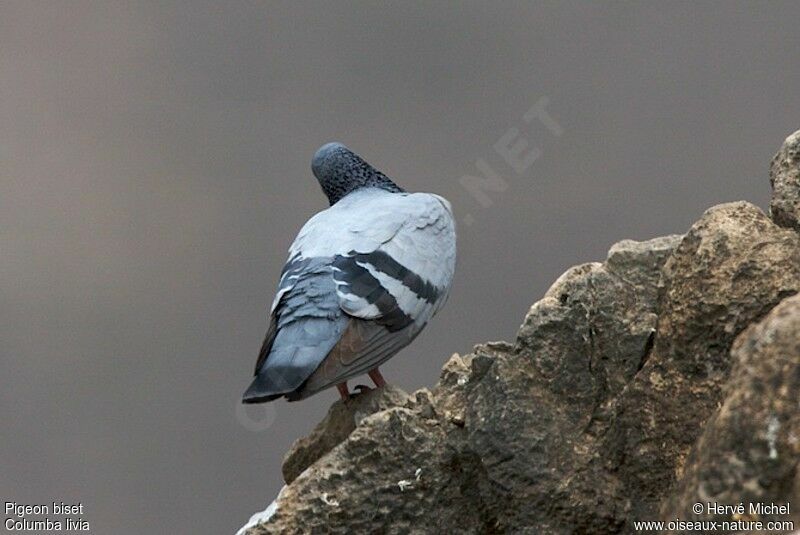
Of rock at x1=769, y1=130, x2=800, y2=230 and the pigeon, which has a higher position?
the pigeon

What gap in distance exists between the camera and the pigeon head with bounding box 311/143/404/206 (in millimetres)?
8555

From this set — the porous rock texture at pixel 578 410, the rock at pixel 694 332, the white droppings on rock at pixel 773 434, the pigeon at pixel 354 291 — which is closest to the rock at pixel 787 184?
the porous rock texture at pixel 578 410

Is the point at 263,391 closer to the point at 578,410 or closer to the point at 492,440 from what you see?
the point at 492,440

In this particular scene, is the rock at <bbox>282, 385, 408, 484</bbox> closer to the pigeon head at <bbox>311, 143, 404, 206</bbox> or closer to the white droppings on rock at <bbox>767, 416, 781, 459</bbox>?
the pigeon head at <bbox>311, 143, 404, 206</bbox>

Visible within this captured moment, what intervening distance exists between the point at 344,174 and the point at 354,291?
1694 millimetres

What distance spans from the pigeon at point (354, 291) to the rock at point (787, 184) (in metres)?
2.42

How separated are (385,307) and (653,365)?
2273mm

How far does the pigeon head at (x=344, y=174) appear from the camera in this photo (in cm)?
855

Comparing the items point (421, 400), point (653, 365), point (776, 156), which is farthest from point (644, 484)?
point (776, 156)

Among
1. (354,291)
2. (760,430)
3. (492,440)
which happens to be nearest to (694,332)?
(492,440)

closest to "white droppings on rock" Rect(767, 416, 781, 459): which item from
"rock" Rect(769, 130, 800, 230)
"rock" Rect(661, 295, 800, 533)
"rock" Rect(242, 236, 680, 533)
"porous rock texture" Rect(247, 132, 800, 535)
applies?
"rock" Rect(661, 295, 800, 533)

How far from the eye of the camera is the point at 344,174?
8570mm

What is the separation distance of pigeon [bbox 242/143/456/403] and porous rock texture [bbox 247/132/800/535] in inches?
33.0

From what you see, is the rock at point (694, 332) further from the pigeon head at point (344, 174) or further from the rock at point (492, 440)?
the pigeon head at point (344, 174)
